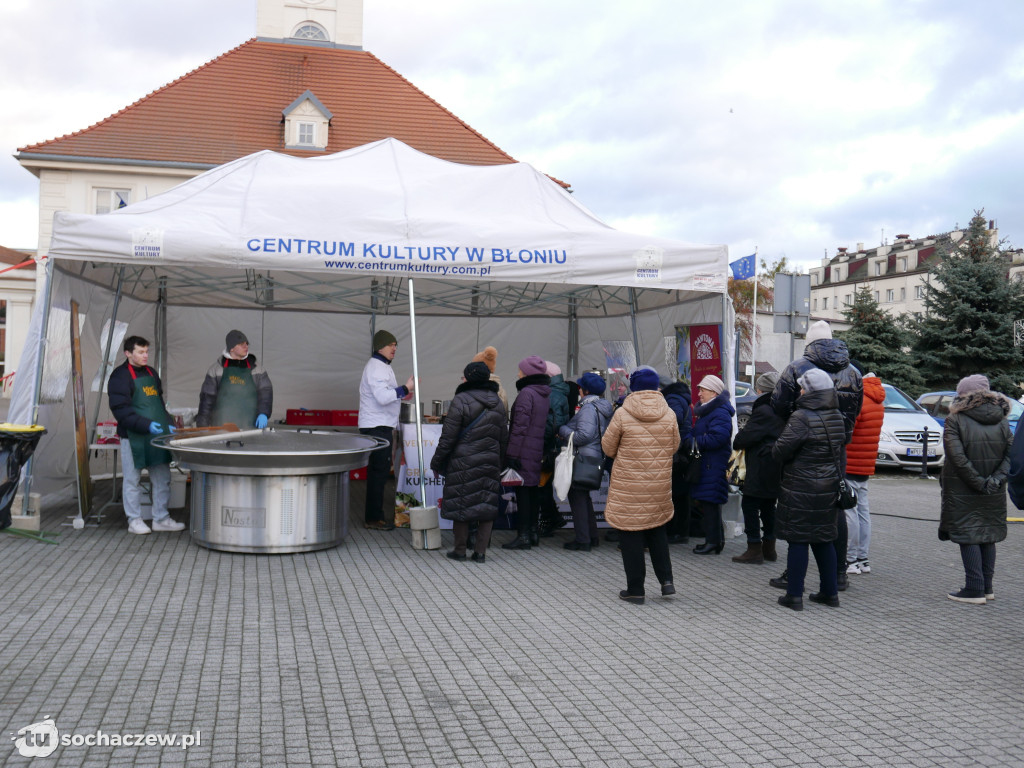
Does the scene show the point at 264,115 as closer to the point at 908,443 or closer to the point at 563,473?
the point at 908,443

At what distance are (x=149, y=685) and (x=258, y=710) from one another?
69cm

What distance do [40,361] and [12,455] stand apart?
1.05m

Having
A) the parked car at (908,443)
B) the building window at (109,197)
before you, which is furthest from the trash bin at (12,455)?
the building window at (109,197)

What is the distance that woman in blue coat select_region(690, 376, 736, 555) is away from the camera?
26.8 feet

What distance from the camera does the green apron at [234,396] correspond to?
9781mm

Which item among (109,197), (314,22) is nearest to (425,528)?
(109,197)

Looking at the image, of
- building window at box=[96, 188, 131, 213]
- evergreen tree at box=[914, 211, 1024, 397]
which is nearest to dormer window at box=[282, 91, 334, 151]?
building window at box=[96, 188, 131, 213]

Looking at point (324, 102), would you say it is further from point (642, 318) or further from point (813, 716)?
point (813, 716)

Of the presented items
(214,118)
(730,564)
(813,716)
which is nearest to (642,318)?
(730,564)

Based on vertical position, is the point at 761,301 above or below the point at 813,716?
above

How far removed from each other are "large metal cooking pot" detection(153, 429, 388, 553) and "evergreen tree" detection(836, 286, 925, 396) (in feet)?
77.5

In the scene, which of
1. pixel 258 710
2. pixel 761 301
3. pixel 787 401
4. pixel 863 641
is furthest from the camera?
pixel 761 301

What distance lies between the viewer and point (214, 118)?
1152 inches

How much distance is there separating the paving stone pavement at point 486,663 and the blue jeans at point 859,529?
11.1 inches
